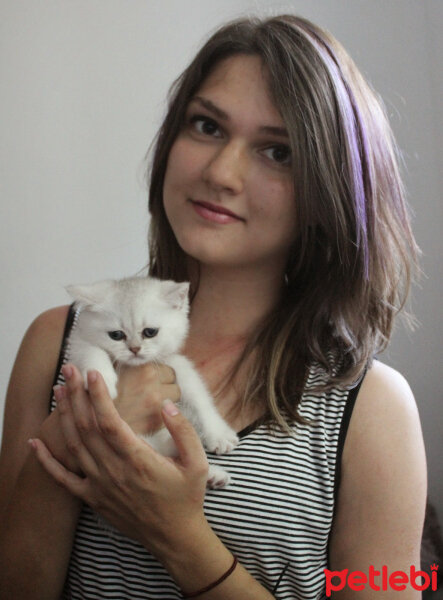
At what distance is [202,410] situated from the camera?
3.71 feet

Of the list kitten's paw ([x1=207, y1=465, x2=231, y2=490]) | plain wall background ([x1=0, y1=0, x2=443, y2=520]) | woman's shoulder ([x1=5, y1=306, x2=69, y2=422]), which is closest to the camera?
kitten's paw ([x1=207, y1=465, x2=231, y2=490])

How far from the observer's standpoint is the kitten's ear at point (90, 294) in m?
1.15

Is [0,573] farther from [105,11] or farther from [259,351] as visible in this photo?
[105,11]

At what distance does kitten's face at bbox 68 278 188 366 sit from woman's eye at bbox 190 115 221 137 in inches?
12.8

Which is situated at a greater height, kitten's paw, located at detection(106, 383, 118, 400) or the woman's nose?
the woman's nose

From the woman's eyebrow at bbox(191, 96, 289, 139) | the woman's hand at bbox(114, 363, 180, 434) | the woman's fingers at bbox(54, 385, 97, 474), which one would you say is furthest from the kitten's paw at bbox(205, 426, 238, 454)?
the woman's eyebrow at bbox(191, 96, 289, 139)

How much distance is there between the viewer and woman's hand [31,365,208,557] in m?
0.96

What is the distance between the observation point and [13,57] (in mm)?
2186

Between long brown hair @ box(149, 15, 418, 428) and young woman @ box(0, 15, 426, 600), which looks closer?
young woman @ box(0, 15, 426, 600)

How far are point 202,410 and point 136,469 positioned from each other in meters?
0.20

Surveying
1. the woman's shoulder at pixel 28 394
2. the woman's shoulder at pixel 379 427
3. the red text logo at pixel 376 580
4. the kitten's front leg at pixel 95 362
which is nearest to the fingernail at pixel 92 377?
the kitten's front leg at pixel 95 362

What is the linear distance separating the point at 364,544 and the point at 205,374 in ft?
1.49

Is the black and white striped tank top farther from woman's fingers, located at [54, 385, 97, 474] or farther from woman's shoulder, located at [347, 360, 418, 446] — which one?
woman's fingers, located at [54, 385, 97, 474]

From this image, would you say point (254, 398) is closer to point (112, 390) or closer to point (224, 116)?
point (112, 390)
